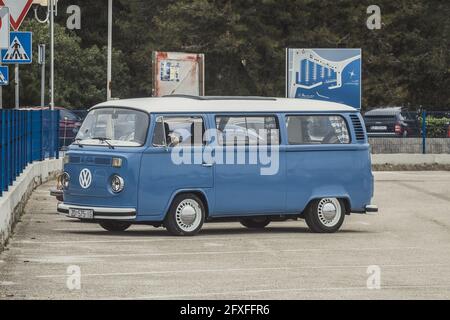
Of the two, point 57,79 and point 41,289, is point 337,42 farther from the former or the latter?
point 41,289

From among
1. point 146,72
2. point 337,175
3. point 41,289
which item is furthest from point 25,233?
point 146,72

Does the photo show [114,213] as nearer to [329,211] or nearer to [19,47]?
[329,211]

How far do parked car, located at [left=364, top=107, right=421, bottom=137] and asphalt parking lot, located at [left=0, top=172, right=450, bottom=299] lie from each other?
21651mm

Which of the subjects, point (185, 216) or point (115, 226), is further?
point (115, 226)

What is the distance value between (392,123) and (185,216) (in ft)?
107

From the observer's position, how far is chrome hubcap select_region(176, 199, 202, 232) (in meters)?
20.0

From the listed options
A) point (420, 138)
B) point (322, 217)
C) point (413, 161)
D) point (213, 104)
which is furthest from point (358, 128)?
point (420, 138)

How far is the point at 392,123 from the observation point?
171 feet

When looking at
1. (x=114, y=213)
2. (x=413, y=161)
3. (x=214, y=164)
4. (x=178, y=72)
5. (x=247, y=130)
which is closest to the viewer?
(x=114, y=213)

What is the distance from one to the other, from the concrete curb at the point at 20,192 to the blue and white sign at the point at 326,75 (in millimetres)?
6493

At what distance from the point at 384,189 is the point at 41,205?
31.5 feet

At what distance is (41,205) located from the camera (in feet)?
83.0

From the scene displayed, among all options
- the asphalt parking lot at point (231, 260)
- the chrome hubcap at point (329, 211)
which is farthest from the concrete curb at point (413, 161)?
the chrome hubcap at point (329, 211)

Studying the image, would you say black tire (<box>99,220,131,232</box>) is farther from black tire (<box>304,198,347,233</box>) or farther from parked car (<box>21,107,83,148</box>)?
parked car (<box>21,107,83,148</box>)
